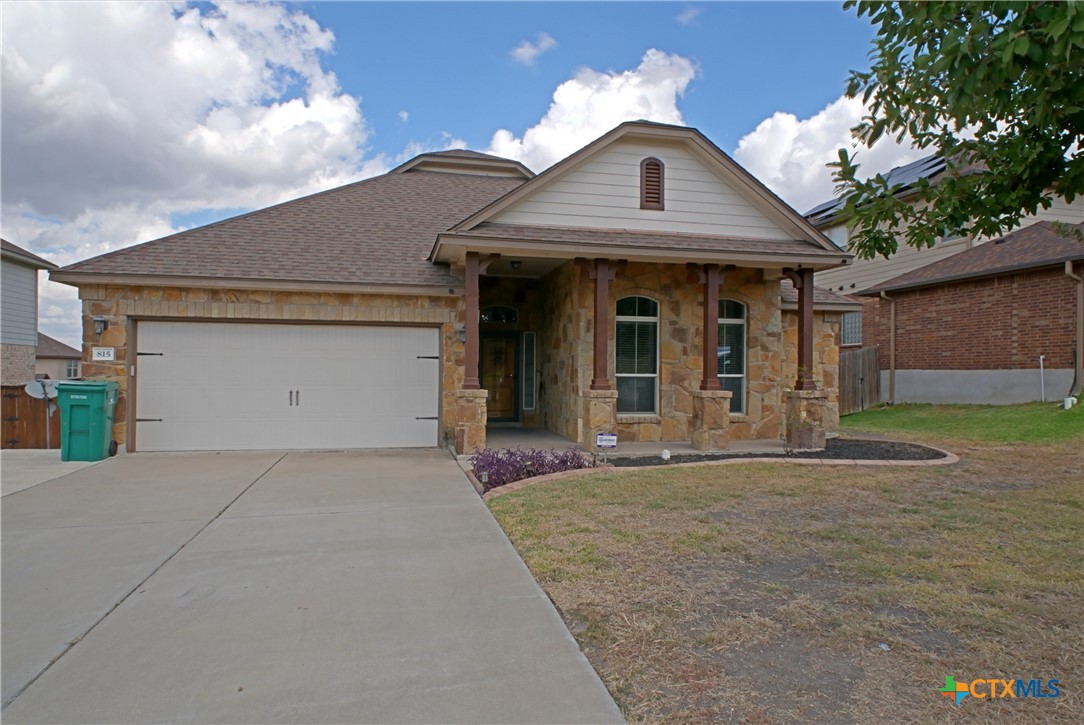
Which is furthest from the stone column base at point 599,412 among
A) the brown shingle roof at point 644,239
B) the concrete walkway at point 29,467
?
the concrete walkway at point 29,467

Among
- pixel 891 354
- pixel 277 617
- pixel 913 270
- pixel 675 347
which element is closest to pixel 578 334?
pixel 675 347

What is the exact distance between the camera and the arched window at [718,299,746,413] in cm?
1166

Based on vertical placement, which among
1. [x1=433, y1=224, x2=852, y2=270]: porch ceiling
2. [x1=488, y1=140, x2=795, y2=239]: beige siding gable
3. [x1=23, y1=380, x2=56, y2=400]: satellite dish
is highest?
[x1=488, y1=140, x2=795, y2=239]: beige siding gable

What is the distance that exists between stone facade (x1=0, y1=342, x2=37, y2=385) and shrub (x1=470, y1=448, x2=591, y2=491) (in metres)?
17.5

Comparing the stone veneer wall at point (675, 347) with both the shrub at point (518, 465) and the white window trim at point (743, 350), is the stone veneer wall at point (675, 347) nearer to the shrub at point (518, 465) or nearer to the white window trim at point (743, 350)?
the white window trim at point (743, 350)

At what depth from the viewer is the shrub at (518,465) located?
7.52 m

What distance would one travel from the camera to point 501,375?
46.0ft

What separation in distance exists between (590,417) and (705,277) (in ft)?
9.76

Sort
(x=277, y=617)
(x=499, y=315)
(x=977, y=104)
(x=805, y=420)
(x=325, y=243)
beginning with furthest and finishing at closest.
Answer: (x=499, y=315) < (x=325, y=243) < (x=805, y=420) < (x=277, y=617) < (x=977, y=104)

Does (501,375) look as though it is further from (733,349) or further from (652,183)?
(652,183)

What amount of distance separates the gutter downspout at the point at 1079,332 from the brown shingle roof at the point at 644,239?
741 centimetres

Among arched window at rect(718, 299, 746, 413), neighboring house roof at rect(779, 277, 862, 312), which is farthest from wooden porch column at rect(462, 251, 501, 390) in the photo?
neighboring house roof at rect(779, 277, 862, 312)

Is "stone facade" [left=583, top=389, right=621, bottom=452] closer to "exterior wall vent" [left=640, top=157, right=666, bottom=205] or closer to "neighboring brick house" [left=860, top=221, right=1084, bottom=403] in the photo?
"exterior wall vent" [left=640, top=157, right=666, bottom=205]

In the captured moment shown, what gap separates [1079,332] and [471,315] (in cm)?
1328
